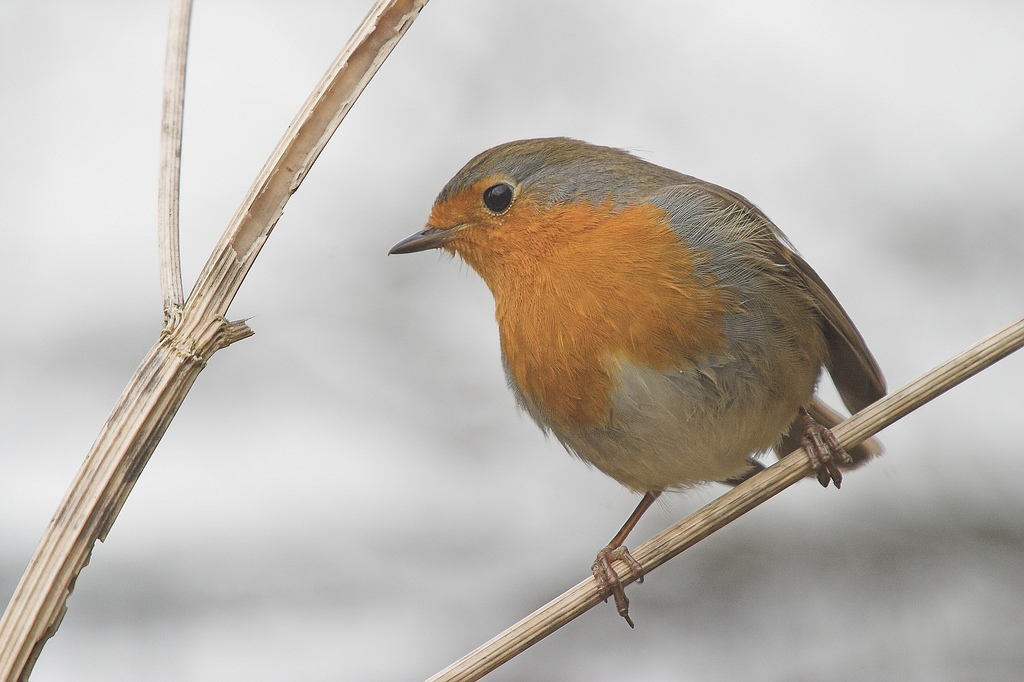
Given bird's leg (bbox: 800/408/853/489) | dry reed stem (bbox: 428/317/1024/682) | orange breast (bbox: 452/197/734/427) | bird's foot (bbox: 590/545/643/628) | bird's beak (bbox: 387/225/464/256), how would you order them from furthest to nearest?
bird's beak (bbox: 387/225/464/256) → bird's foot (bbox: 590/545/643/628) → bird's leg (bbox: 800/408/853/489) → orange breast (bbox: 452/197/734/427) → dry reed stem (bbox: 428/317/1024/682)

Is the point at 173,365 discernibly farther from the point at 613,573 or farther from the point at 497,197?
the point at 613,573

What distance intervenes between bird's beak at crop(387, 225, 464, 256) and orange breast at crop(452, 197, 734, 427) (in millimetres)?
221

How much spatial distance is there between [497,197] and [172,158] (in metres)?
1.53

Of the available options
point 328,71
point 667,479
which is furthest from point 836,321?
point 328,71

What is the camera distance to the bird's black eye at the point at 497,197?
3.22 meters

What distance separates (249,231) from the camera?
5.75 feet

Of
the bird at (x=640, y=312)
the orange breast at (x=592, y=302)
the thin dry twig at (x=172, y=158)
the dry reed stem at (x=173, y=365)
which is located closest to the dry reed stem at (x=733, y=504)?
the bird at (x=640, y=312)

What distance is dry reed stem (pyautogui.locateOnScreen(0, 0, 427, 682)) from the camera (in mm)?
1508

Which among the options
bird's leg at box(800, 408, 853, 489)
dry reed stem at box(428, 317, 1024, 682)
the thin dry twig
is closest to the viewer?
the thin dry twig

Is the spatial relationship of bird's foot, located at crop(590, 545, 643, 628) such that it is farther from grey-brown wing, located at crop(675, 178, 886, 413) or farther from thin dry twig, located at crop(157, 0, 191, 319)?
thin dry twig, located at crop(157, 0, 191, 319)

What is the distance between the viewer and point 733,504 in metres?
2.54

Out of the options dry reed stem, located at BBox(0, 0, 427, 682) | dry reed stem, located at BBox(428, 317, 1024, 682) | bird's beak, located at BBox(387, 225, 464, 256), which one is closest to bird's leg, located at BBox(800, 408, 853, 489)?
dry reed stem, located at BBox(428, 317, 1024, 682)

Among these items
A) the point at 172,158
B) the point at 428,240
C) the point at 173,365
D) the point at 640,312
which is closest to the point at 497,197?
the point at 428,240

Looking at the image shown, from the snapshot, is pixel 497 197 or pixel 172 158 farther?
pixel 497 197
